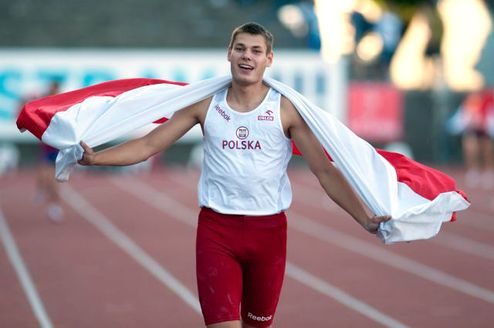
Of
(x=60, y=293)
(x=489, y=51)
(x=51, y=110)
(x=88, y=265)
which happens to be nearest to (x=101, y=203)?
(x=88, y=265)

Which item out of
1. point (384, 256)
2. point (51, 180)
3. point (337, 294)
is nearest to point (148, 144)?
point (337, 294)

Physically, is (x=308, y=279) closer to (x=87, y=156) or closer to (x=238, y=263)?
(x=238, y=263)

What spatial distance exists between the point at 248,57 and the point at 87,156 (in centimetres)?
97

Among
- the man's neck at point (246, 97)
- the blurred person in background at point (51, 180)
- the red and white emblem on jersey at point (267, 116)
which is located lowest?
the blurred person in background at point (51, 180)

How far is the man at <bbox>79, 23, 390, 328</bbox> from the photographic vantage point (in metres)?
5.71

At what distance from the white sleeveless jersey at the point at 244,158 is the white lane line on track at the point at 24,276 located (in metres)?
3.43

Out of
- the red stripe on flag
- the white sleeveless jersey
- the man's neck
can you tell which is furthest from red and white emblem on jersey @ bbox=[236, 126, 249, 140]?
the red stripe on flag

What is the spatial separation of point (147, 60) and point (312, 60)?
3.97 metres

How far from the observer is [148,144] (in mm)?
5926

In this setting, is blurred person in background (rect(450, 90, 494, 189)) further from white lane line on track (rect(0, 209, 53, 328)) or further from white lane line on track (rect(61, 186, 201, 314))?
white lane line on track (rect(0, 209, 53, 328))

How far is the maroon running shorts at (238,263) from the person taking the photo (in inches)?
225

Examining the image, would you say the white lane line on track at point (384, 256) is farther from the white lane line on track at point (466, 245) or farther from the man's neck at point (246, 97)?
the man's neck at point (246, 97)

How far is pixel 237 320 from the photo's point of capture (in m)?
5.68

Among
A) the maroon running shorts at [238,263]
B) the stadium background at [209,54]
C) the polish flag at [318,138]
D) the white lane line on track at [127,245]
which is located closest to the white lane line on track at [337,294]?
the white lane line on track at [127,245]
